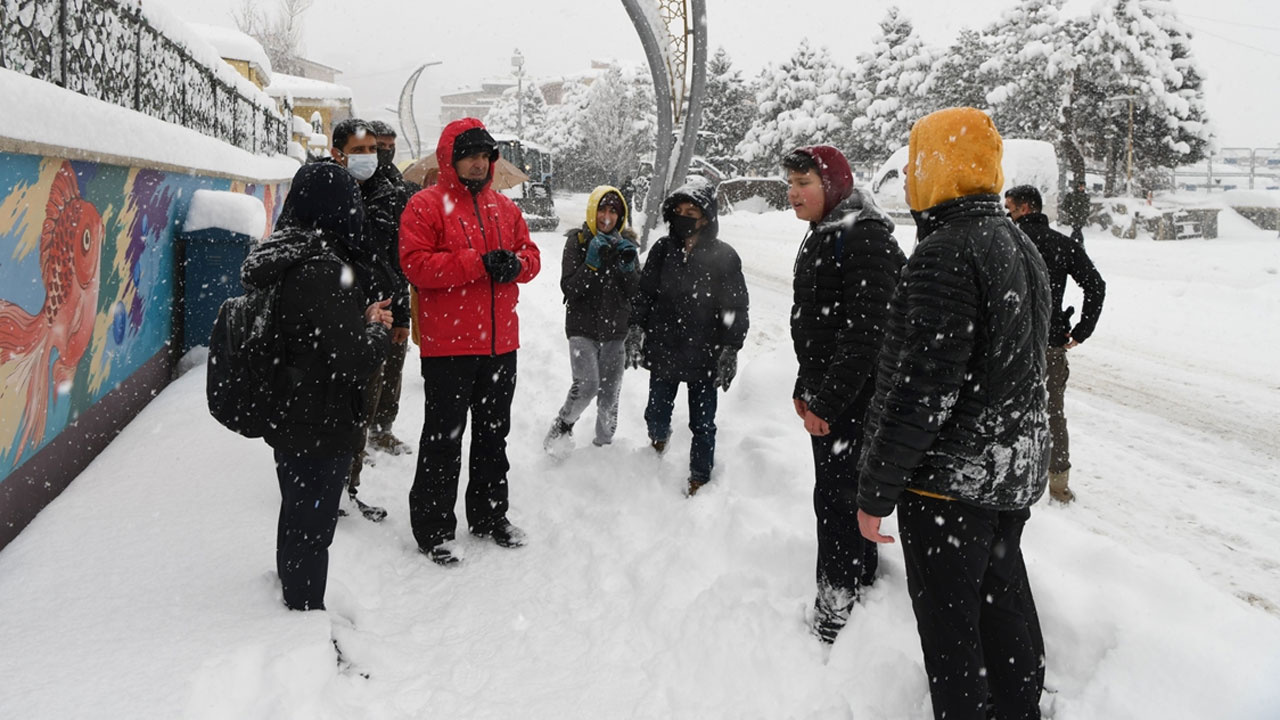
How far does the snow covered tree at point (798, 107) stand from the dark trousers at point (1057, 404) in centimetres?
3710

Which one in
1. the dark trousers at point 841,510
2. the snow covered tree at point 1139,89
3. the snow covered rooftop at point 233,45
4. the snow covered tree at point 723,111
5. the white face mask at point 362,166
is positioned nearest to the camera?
the dark trousers at point 841,510

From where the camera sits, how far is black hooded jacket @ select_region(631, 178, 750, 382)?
14.7 feet

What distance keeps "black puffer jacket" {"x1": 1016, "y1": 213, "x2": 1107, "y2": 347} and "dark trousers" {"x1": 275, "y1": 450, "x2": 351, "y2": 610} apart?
3946 millimetres

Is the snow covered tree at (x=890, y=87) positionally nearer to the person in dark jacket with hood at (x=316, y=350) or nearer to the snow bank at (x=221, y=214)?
the snow bank at (x=221, y=214)

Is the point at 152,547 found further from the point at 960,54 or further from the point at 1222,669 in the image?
the point at 960,54

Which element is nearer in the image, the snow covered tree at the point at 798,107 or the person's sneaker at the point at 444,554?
the person's sneaker at the point at 444,554

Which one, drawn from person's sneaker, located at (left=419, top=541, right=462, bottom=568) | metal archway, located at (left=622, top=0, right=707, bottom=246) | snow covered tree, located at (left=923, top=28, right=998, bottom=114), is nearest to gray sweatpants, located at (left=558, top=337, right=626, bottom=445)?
person's sneaker, located at (left=419, top=541, right=462, bottom=568)

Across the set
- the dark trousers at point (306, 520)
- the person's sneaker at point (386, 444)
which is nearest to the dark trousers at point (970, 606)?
the dark trousers at point (306, 520)

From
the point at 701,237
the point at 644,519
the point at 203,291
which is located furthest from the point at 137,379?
the point at 701,237

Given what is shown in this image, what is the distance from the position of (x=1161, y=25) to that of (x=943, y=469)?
32298mm

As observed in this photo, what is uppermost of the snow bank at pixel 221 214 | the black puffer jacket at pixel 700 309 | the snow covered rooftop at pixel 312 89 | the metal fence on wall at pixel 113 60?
the snow covered rooftop at pixel 312 89

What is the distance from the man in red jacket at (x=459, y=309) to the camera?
12.2 feet

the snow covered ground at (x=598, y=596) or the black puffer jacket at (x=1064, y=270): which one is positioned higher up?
the black puffer jacket at (x=1064, y=270)

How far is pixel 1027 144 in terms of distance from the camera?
76.8 ft
